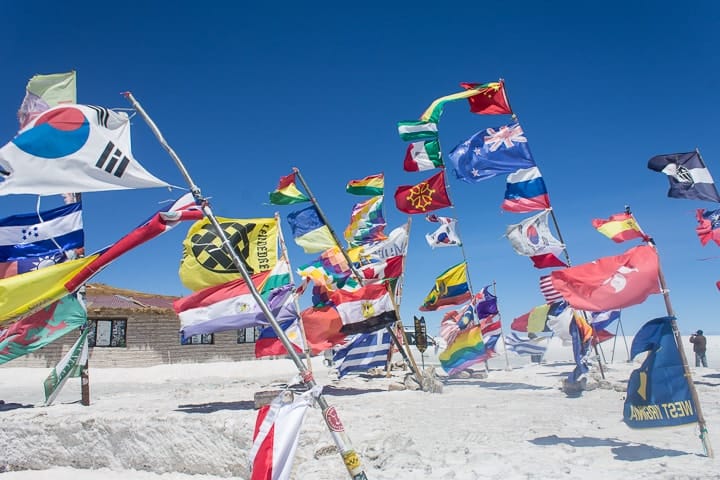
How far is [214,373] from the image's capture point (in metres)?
23.5

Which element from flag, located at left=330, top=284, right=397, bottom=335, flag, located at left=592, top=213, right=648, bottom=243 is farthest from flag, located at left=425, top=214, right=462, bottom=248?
flag, located at left=592, top=213, right=648, bottom=243

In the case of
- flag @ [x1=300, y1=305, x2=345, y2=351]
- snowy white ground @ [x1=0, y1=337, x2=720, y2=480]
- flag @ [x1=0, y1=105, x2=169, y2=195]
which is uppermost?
flag @ [x1=0, y1=105, x2=169, y2=195]

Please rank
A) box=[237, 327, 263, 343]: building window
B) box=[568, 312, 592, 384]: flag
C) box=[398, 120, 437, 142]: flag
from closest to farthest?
box=[568, 312, 592, 384]: flag < box=[398, 120, 437, 142]: flag < box=[237, 327, 263, 343]: building window

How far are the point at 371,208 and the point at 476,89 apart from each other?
5.78m

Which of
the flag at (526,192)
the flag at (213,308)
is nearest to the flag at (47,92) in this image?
the flag at (213,308)

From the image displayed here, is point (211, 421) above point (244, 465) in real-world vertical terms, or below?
above

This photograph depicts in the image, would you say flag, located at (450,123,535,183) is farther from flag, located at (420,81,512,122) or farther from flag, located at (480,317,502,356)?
flag, located at (480,317,502,356)

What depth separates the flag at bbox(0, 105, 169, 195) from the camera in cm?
450

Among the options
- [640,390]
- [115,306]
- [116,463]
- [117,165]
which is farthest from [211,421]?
[115,306]

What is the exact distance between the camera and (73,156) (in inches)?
184

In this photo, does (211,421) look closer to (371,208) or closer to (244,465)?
(244,465)

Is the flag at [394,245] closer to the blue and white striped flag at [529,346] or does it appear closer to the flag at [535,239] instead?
the flag at [535,239]

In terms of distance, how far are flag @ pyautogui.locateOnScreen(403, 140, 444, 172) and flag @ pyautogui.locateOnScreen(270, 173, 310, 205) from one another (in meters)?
3.79

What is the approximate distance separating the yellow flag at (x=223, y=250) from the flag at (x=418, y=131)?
7122 mm
